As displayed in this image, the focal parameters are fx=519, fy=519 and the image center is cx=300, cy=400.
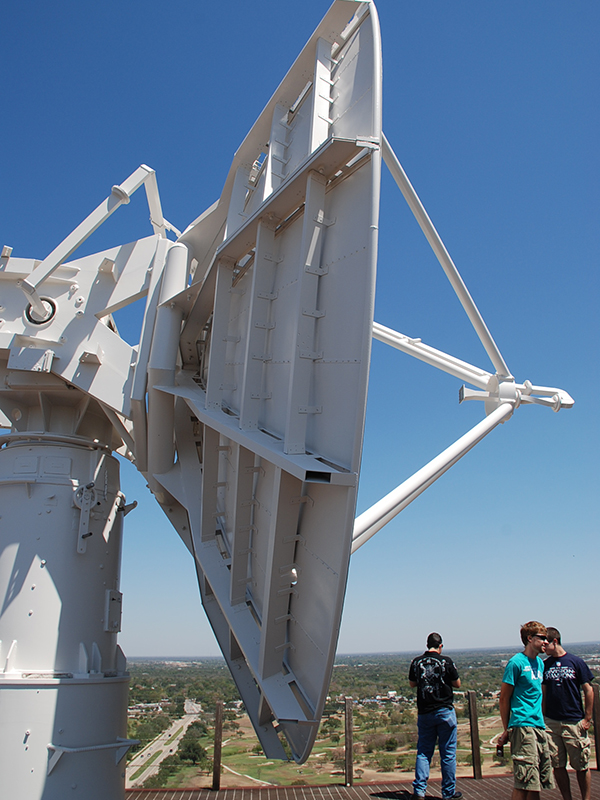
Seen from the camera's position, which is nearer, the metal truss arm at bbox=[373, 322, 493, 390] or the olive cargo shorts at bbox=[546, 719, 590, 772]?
the olive cargo shorts at bbox=[546, 719, 590, 772]

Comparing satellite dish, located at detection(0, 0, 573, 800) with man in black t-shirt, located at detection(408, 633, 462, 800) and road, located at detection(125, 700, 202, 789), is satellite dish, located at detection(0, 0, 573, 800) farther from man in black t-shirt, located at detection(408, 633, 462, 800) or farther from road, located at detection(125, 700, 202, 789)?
road, located at detection(125, 700, 202, 789)

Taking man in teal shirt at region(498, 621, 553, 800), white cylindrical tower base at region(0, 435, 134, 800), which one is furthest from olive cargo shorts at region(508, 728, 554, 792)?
white cylindrical tower base at region(0, 435, 134, 800)

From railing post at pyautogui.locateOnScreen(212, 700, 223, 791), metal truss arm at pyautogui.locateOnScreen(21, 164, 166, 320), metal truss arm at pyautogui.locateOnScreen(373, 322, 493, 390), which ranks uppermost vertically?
metal truss arm at pyautogui.locateOnScreen(21, 164, 166, 320)

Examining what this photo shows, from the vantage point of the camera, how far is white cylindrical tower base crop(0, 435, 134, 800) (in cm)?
685

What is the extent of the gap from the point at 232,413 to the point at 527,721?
4.92 m

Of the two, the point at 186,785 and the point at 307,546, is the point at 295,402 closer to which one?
the point at 307,546

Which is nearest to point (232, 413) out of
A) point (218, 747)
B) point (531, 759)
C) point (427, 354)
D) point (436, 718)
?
point (427, 354)

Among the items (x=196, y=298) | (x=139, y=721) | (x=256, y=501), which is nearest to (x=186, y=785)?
(x=139, y=721)

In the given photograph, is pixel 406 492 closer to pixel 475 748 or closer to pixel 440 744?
pixel 440 744

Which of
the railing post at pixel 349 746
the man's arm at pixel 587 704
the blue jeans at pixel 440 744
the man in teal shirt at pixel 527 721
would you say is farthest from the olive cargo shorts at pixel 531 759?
the railing post at pixel 349 746

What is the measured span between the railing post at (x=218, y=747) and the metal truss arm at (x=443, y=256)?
26.8ft

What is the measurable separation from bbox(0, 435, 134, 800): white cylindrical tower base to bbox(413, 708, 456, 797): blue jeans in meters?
4.20

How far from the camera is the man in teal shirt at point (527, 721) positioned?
17.1 feet

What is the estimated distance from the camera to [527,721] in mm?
5340
